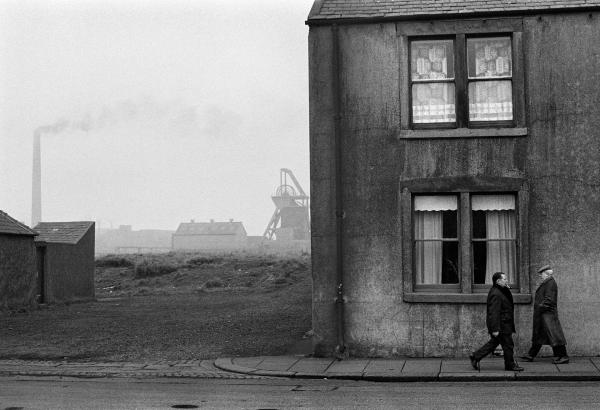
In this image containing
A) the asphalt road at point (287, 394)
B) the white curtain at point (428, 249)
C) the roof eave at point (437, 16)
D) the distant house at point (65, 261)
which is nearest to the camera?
the asphalt road at point (287, 394)

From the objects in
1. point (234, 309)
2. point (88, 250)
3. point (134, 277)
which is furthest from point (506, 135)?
point (134, 277)

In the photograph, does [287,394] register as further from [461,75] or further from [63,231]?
[63,231]

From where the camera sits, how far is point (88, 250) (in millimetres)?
36031

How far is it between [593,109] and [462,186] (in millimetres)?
2820

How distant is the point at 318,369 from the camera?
49.9ft

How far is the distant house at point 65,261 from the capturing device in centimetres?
3238

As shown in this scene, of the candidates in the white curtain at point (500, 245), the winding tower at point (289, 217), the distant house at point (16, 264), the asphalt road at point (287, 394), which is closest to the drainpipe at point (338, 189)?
the asphalt road at point (287, 394)

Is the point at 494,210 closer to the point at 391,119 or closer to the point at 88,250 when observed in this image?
the point at 391,119

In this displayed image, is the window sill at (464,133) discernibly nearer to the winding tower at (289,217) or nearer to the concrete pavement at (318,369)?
the concrete pavement at (318,369)

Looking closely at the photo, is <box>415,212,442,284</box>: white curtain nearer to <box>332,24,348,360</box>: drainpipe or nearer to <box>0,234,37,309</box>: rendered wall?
<box>332,24,348,360</box>: drainpipe

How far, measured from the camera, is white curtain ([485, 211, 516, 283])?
54.4ft

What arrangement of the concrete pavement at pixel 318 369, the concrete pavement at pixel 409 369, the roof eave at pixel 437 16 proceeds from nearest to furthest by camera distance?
the concrete pavement at pixel 409 369 → the concrete pavement at pixel 318 369 → the roof eave at pixel 437 16

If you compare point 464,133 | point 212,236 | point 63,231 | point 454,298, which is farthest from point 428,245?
point 212,236

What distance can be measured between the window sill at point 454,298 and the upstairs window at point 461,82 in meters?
3.26
